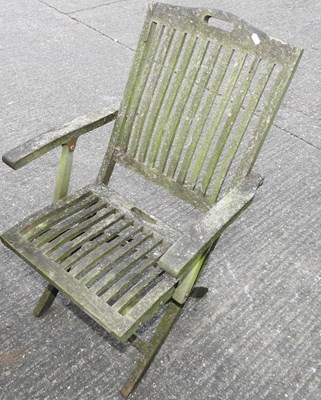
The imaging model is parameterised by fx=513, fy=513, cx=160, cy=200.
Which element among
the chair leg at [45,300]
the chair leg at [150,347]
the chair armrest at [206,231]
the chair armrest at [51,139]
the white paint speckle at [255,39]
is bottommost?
the chair leg at [45,300]

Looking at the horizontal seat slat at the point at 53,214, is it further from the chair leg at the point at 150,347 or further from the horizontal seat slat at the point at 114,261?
the chair leg at the point at 150,347

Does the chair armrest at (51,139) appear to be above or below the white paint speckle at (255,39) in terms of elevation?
below

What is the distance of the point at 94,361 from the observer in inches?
85.3

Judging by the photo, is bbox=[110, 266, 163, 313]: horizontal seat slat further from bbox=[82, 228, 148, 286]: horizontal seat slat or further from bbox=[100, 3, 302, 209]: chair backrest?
bbox=[100, 3, 302, 209]: chair backrest

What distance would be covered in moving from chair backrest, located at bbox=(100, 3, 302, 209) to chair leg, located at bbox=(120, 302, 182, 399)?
0.47 metres

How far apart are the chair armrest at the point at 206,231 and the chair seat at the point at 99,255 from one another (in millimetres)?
244

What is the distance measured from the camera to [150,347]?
6.54 feet

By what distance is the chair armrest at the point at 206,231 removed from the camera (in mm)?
1552

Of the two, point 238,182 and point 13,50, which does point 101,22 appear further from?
point 238,182

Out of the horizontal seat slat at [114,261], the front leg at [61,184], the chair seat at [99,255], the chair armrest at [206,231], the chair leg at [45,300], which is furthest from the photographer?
the chair leg at [45,300]

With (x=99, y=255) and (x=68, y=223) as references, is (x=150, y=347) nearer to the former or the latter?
(x=99, y=255)

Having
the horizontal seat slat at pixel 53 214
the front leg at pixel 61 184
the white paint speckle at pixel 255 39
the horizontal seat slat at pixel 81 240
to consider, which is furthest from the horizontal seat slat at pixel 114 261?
the white paint speckle at pixel 255 39

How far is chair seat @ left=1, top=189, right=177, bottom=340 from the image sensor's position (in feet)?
5.73

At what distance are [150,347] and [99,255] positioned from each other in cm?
41
